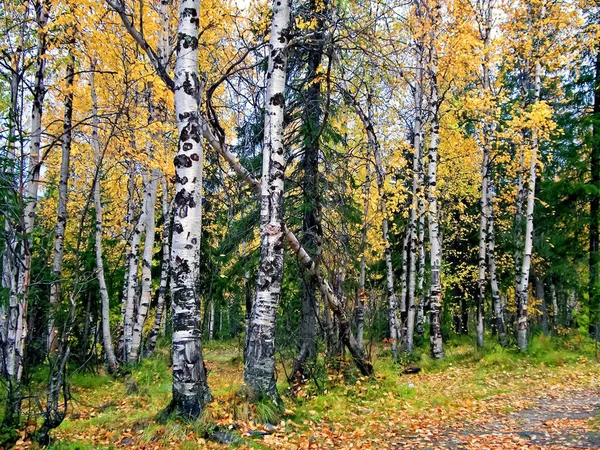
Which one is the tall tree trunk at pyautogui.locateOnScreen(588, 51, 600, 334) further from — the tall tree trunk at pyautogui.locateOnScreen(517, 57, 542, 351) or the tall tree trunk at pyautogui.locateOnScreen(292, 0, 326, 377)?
the tall tree trunk at pyautogui.locateOnScreen(292, 0, 326, 377)

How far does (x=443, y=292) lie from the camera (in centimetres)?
1848

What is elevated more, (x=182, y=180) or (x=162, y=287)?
(x=182, y=180)

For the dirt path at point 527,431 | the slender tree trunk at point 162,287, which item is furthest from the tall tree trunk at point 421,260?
the slender tree trunk at point 162,287

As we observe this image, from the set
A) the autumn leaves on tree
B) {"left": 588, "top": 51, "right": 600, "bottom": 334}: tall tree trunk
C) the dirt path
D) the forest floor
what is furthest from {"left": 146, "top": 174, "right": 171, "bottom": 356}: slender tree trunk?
{"left": 588, "top": 51, "right": 600, "bottom": 334}: tall tree trunk

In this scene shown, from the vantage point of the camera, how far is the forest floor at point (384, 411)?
15.9ft

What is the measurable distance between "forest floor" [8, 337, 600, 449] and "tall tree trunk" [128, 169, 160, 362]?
633 mm

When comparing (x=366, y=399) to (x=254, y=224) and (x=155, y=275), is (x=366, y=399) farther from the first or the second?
(x=155, y=275)

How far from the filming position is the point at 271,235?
5590 millimetres

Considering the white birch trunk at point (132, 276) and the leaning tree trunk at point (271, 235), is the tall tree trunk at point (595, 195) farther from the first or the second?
the white birch trunk at point (132, 276)

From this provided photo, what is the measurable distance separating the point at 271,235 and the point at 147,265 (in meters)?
6.72

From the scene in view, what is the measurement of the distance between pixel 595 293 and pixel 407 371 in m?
6.62

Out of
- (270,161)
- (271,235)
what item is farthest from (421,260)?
(270,161)

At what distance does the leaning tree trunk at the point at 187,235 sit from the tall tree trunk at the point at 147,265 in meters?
5.76

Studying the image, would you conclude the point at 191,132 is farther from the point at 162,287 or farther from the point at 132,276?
the point at 162,287
